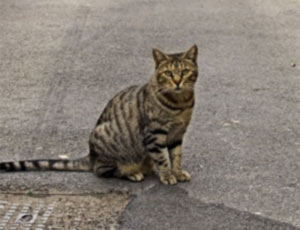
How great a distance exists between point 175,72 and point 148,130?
1.59ft

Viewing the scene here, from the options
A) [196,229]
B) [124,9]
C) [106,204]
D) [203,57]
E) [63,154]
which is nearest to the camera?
[196,229]

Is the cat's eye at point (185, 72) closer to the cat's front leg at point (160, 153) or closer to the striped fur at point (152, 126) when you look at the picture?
the striped fur at point (152, 126)

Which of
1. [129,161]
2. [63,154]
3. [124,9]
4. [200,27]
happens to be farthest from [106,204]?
[124,9]

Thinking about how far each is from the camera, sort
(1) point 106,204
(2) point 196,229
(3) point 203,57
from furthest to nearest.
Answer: (3) point 203,57, (1) point 106,204, (2) point 196,229

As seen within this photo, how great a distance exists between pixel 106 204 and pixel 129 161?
0.50 metres

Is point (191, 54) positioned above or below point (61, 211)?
above

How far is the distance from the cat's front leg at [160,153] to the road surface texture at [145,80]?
86 millimetres

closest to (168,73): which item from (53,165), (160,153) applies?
(160,153)

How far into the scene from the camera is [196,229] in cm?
538

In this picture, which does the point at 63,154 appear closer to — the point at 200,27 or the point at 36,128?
the point at 36,128

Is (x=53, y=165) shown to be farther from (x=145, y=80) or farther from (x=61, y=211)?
(x=145, y=80)

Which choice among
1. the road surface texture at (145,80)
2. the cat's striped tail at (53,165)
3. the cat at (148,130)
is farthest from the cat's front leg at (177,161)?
the cat's striped tail at (53,165)

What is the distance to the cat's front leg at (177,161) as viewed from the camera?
6109 millimetres

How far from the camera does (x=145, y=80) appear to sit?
28.6 ft
